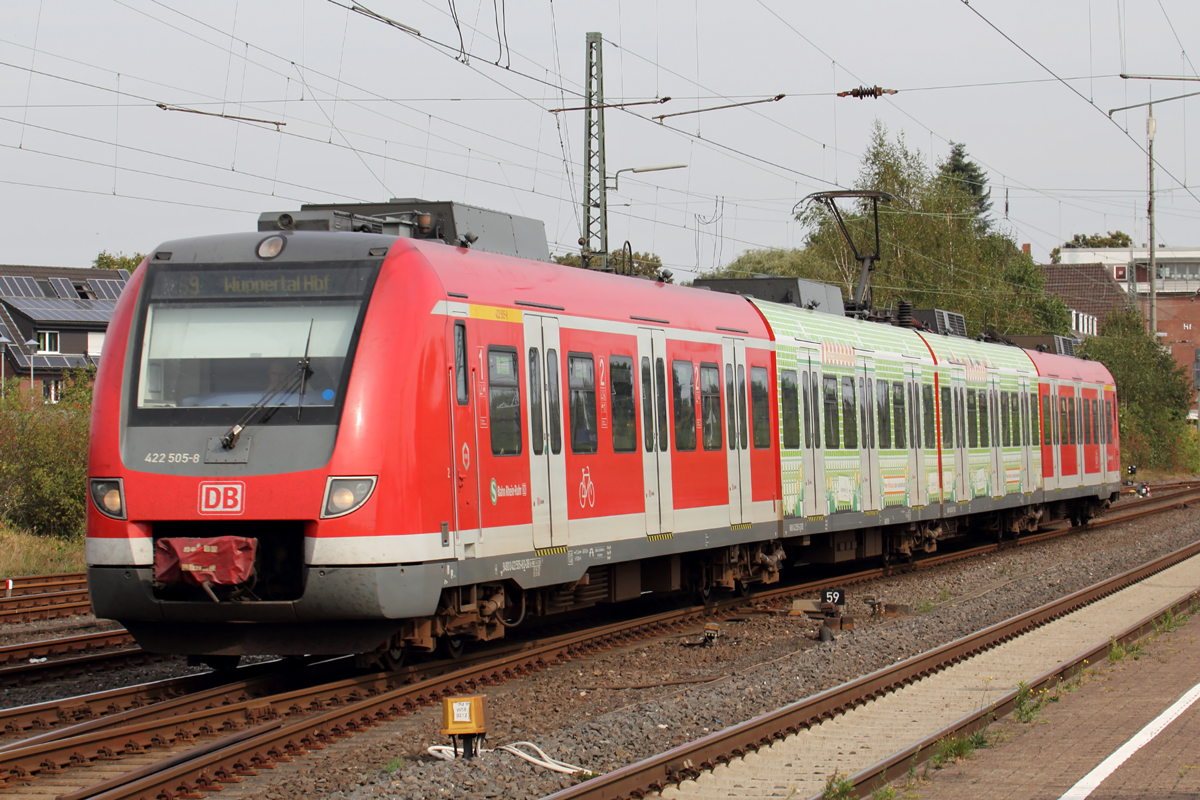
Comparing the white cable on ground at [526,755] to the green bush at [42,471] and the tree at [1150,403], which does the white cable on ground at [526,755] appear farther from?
the tree at [1150,403]

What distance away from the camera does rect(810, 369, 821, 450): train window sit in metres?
16.7

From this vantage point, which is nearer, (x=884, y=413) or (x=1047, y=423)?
(x=884, y=413)

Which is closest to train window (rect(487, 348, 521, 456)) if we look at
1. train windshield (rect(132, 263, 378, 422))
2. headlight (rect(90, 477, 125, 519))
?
train windshield (rect(132, 263, 378, 422))

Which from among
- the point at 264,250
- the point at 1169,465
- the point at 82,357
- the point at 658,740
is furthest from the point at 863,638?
the point at 82,357

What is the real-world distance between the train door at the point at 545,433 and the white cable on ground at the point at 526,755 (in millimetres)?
3139

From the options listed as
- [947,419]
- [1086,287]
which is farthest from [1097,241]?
[947,419]

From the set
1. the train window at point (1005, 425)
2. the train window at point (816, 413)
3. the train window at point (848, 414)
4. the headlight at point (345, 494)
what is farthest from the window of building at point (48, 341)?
the headlight at point (345, 494)

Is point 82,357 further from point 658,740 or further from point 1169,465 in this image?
point 658,740

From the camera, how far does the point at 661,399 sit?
1298cm

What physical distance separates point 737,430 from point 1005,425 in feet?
37.1

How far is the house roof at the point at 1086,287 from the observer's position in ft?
308

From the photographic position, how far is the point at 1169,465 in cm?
5675

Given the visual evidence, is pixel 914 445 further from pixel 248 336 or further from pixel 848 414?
pixel 248 336

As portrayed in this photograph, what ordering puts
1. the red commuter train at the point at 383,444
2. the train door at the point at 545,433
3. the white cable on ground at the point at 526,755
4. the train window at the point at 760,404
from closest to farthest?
the white cable on ground at the point at 526,755, the red commuter train at the point at 383,444, the train door at the point at 545,433, the train window at the point at 760,404
